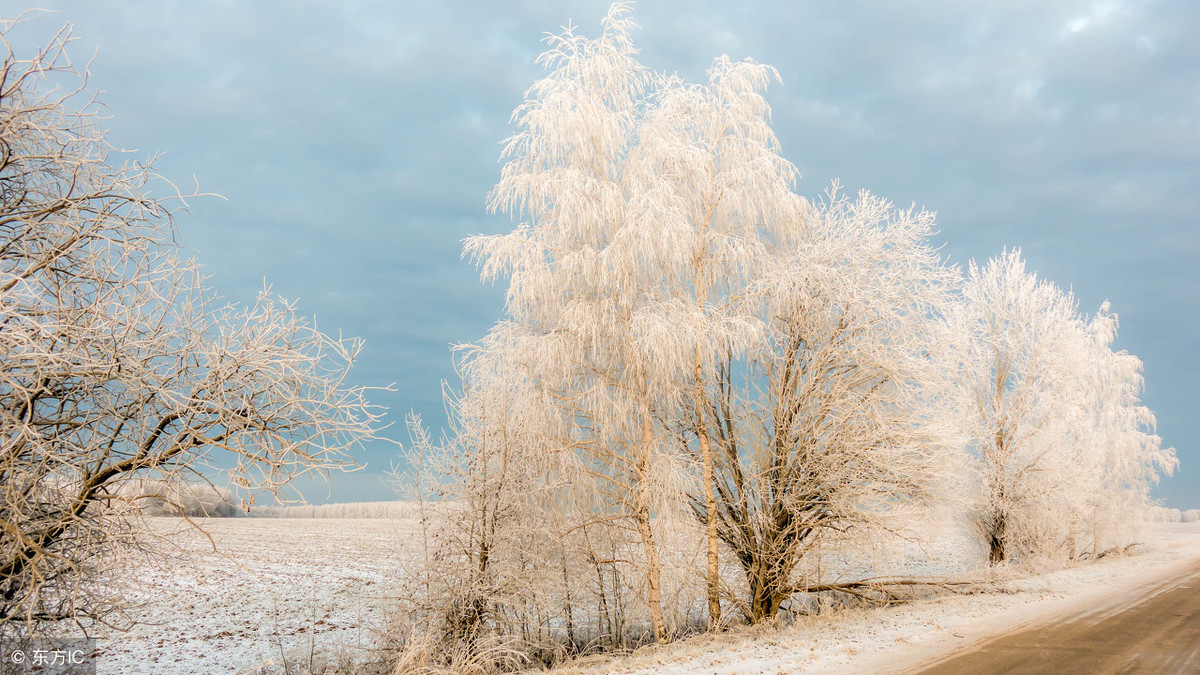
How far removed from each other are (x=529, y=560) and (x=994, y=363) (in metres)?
15.6

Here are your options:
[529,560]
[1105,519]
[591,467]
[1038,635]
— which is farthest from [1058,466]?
[529,560]

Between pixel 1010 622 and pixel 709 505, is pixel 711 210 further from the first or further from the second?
pixel 1010 622

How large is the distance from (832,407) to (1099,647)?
4.32 metres

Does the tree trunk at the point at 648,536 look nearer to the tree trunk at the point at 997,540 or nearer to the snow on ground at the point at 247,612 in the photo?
the snow on ground at the point at 247,612

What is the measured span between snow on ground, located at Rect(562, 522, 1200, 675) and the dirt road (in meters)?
0.35

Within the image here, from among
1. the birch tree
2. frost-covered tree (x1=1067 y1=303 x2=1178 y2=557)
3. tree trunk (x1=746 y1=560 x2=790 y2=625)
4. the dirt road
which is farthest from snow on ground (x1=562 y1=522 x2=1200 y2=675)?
frost-covered tree (x1=1067 y1=303 x2=1178 y2=557)

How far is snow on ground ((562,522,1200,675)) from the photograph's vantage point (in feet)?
24.2

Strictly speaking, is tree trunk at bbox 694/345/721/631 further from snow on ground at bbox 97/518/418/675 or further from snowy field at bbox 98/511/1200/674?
snow on ground at bbox 97/518/418/675

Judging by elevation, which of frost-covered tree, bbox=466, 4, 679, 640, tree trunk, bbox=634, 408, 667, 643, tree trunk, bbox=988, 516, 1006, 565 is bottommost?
tree trunk, bbox=988, 516, 1006, 565

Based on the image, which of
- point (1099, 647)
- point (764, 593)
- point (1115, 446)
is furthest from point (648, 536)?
point (1115, 446)

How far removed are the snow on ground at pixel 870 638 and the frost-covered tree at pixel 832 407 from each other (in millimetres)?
1316

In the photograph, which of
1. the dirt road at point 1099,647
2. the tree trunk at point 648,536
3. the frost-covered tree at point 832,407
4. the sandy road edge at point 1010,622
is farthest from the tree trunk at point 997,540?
the tree trunk at point 648,536

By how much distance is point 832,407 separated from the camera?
10.3 meters

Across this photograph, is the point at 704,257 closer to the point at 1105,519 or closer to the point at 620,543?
the point at 620,543
